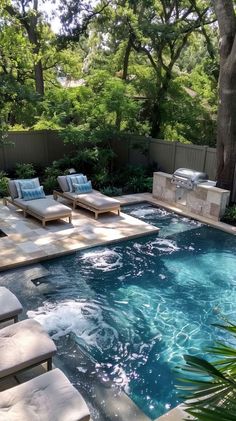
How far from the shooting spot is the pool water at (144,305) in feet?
14.9

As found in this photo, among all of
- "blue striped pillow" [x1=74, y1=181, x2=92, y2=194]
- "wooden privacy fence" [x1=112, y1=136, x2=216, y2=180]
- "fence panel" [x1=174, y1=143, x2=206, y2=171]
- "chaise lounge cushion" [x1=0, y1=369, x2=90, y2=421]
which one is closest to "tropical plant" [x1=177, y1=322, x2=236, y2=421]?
"chaise lounge cushion" [x1=0, y1=369, x2=90, y2=421]

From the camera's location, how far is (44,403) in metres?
3.23

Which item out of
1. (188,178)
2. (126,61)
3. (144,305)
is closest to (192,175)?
(188,178)

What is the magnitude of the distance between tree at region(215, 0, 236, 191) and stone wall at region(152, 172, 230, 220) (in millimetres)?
790

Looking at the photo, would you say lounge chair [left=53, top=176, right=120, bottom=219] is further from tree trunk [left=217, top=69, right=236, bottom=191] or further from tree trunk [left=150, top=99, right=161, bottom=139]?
tree trunk [left=150, top=99, right=161, bottom=139]

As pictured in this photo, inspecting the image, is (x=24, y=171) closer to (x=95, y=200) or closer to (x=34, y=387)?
(x=95, y=200)

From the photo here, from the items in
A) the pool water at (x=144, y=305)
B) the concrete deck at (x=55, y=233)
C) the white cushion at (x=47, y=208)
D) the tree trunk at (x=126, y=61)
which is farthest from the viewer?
the tree trunk at (x=126, y=61)

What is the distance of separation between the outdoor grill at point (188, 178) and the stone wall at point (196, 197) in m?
0.15

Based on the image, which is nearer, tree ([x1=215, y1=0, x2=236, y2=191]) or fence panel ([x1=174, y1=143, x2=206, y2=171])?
tree ([x1=215, y1=0, x2=236, y2=191])

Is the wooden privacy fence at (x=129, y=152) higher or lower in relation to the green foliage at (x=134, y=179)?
higher

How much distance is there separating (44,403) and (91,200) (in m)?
7.19

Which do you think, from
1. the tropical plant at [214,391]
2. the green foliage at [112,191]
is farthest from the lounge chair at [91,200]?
the tropical plant at [214,391]

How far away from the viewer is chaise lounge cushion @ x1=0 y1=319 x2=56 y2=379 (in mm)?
3721

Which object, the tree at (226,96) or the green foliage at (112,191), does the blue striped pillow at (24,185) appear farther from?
the tree at (226,96)
